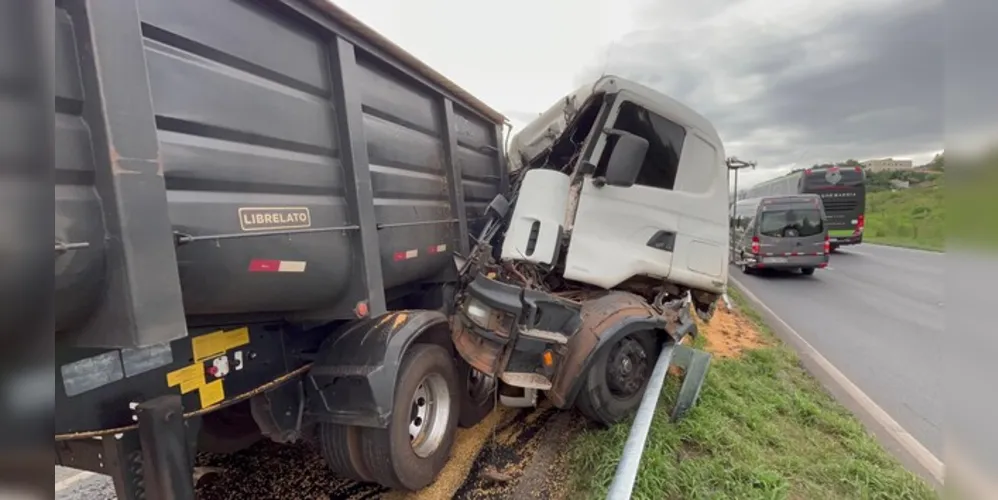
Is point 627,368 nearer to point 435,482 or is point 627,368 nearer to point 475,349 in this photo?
point 475,349

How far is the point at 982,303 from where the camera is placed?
53cm

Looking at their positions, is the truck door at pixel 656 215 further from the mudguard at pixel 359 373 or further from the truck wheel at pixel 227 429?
the truck wheel at pixel 227 429

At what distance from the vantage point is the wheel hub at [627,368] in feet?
13.9

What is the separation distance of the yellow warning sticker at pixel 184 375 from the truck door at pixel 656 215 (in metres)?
2.77

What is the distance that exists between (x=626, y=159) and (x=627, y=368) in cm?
174

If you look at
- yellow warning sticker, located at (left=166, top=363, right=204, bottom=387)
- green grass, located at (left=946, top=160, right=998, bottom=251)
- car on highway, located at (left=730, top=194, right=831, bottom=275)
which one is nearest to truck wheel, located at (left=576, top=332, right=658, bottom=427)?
yellow warning sticker, located at (left=166, top=363, right=204, bottom=387)

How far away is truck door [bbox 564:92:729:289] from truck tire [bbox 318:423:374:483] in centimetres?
213

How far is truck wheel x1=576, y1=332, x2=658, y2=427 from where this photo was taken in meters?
4.05

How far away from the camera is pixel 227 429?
3.28 meters

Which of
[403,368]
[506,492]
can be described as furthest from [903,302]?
[403,368]

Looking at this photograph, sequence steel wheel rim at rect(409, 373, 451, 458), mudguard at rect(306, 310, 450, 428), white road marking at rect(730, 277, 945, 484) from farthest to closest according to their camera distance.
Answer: white road marking at rect(730, 277, 945, 484)
steel wheel rim at rect(409, 373, 451, 458)
mudguard at rect(306, 310, 450, 428)

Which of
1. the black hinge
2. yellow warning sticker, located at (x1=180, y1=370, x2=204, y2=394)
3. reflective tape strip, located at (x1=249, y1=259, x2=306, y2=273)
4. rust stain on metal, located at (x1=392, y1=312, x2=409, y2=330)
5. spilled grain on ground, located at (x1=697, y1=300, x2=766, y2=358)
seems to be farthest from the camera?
spilled grain on ground, located at (x1=697, y1=300, x2=766, y2=358)

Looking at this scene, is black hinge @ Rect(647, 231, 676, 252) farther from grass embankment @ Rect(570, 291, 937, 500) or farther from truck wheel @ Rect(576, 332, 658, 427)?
grass embankment @ Rect(570, 291, 937, 500)

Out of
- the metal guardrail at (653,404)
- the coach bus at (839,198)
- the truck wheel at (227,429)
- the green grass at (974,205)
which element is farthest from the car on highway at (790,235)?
the green grass at (974,205)
